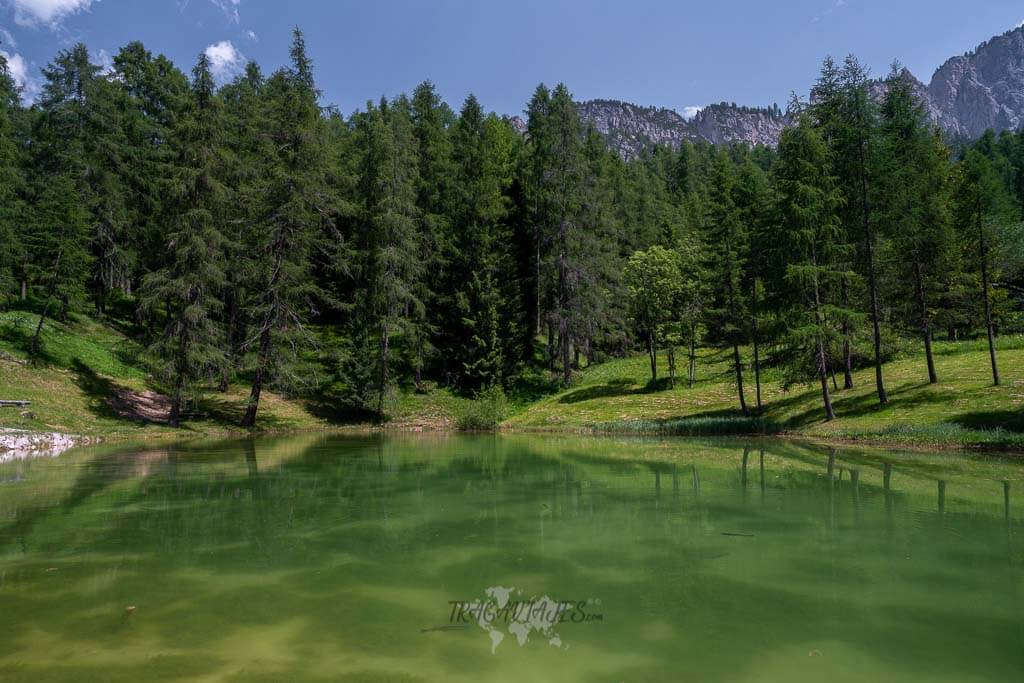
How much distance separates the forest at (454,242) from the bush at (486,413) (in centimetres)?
377

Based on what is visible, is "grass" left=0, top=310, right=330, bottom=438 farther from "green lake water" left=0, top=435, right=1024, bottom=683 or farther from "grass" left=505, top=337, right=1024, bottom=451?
"grass" left=505, top=337, right=1024, bottom=451

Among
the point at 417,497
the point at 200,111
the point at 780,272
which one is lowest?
the point at 417,497

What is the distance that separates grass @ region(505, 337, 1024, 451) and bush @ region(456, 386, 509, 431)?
1081 mm

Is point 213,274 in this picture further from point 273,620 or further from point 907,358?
point 907,358

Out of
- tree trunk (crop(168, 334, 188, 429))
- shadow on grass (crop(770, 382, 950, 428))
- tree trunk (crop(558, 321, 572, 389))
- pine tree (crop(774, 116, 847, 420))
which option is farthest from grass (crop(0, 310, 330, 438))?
pine tree (crop(774, 116, 847, 420))

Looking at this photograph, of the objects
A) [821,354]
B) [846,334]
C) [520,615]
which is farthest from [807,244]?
[520,615]

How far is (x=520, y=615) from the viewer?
534 cm

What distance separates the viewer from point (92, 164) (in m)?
37.7

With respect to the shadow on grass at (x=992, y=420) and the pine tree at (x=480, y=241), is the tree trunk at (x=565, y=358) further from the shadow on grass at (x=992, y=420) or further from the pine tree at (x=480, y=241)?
the shadow on grass at (x=992, y=420)

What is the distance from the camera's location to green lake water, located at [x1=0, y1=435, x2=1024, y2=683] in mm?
4375

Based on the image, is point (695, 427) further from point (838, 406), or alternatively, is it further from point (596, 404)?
point (596, 404)

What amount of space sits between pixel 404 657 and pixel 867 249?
96.1 ft

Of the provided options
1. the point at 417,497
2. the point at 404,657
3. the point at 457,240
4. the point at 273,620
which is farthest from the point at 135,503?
the point at 457,240

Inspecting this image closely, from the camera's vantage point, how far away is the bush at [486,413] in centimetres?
3384
